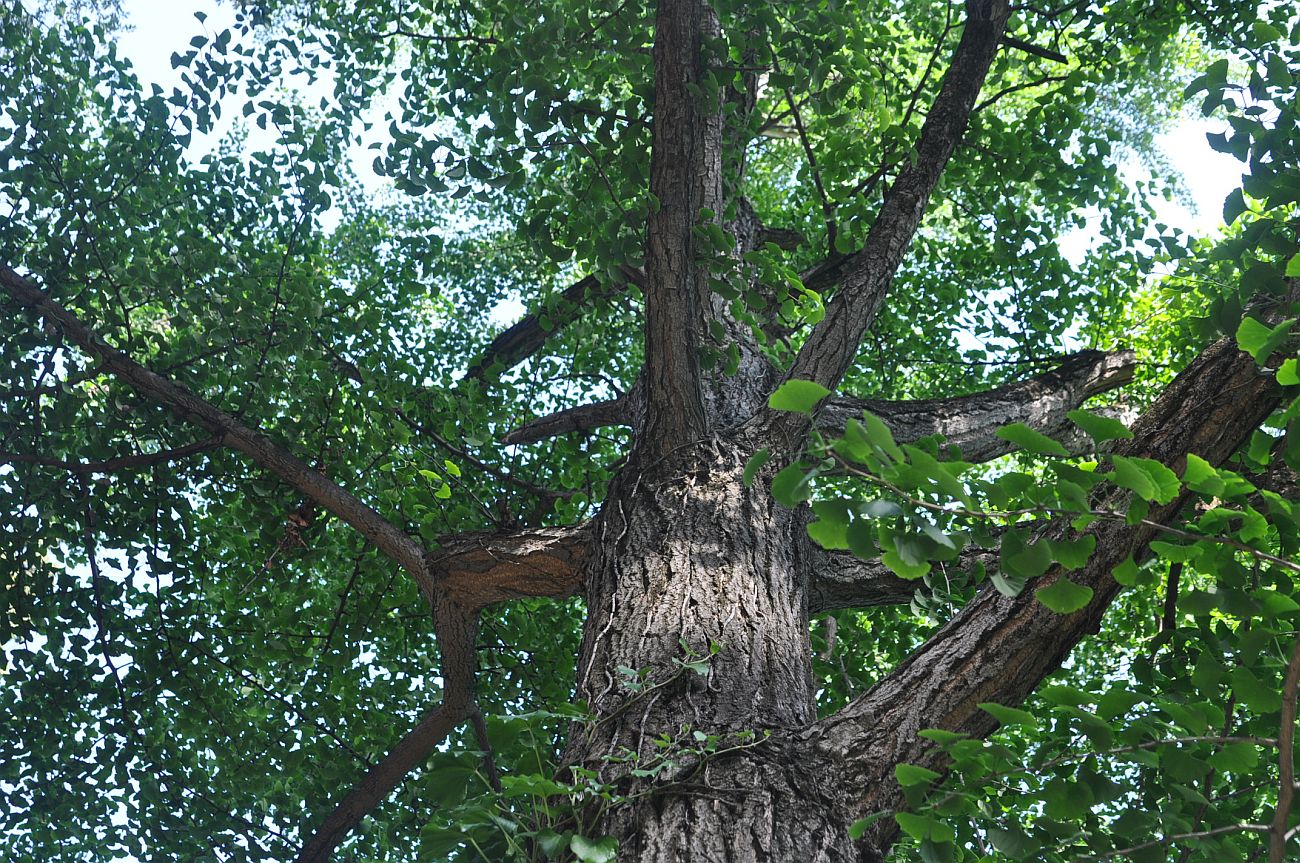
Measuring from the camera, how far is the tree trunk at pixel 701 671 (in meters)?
2.14

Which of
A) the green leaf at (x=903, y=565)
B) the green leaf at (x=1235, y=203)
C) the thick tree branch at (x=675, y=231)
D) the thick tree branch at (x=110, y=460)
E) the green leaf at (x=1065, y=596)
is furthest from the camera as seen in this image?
the thick tree branch at (x=110, y=460)

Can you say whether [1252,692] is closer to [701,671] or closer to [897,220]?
[701,671]

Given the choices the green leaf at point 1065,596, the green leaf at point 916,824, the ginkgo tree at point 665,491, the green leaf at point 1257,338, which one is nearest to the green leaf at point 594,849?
the ginkgo tree at point 665,491

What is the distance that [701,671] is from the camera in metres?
2.43

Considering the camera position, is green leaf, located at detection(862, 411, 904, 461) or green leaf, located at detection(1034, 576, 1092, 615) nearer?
green leaf, located at detection(862, 411, 904, 461)

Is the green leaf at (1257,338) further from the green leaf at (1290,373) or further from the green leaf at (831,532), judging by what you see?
the green leaf at (831,532)

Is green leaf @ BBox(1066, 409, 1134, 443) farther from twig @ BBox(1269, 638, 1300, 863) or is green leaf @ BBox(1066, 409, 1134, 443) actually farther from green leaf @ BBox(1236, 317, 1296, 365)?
twig @ BBox(1269, 638, 1300, 863)

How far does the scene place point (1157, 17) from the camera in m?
5.66

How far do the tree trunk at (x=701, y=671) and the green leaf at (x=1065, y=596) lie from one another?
2.59ft

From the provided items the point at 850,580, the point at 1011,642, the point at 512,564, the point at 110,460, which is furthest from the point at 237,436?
the point at 1011,642

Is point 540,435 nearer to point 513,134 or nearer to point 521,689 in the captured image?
point 521,689

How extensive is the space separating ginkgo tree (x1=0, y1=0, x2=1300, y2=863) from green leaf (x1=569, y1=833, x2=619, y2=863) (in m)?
0.02

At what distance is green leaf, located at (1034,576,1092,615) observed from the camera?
5.59ft

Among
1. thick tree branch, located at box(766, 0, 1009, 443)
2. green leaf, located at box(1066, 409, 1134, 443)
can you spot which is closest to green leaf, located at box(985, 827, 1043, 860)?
green leaf, located at box(1066, 409, 1134, 443)
